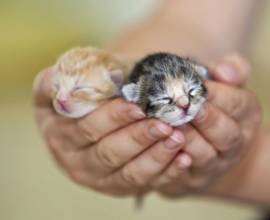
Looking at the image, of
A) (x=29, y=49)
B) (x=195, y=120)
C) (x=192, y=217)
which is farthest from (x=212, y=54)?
(x=29, y=49)

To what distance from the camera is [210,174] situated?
82 centimetres

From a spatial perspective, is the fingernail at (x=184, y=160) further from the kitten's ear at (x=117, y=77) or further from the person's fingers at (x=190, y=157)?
the kitten's ear at (x=117, y=77)

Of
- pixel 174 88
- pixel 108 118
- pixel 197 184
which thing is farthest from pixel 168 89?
pixel 197 184

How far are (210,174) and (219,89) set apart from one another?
146 millimetres

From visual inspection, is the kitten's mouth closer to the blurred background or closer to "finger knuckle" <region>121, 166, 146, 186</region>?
"finger knuckle" <region>121, 166, 146, 186</region>

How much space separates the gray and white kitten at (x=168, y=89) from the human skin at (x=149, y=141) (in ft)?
0.07

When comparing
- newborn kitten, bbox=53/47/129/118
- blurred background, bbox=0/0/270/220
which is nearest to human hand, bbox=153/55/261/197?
newborn kitten, bbox=53/47/129/118

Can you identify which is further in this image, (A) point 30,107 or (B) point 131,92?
(A) point 30,107

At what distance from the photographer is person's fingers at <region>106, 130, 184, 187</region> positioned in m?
0.68

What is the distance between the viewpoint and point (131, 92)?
2.13ft

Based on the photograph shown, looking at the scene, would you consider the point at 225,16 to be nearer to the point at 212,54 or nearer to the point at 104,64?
the point at 212,54

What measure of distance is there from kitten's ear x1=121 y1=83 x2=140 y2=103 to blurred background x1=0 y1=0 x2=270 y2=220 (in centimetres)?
91

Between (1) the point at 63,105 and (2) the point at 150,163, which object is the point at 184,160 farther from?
(1) the point at 63,105

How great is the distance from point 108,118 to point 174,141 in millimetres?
80
